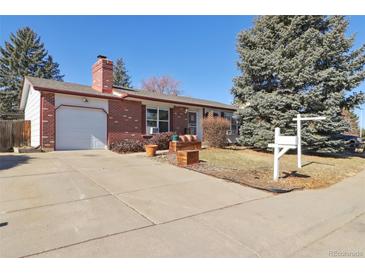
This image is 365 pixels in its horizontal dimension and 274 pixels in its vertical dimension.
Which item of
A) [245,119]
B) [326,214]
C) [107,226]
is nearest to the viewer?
[107,226]

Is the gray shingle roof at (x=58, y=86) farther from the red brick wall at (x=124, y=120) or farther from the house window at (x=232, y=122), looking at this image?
the house window at (x=232, y=122)

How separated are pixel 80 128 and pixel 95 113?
1.10 meters

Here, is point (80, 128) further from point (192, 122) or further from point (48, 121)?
point (192, 122)

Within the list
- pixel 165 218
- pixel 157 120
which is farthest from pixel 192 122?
pixel 165 218

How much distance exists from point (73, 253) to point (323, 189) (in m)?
6.03

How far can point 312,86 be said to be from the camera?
12.5 m

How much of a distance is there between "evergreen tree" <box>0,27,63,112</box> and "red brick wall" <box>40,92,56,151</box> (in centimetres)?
2711

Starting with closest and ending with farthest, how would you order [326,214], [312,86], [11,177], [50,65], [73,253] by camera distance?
[73,253] < [326,214] < [11,177] < [312,86] < [50,65]

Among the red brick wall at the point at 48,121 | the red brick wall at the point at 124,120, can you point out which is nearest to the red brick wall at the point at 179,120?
the red brick wall at the point at 124,120
